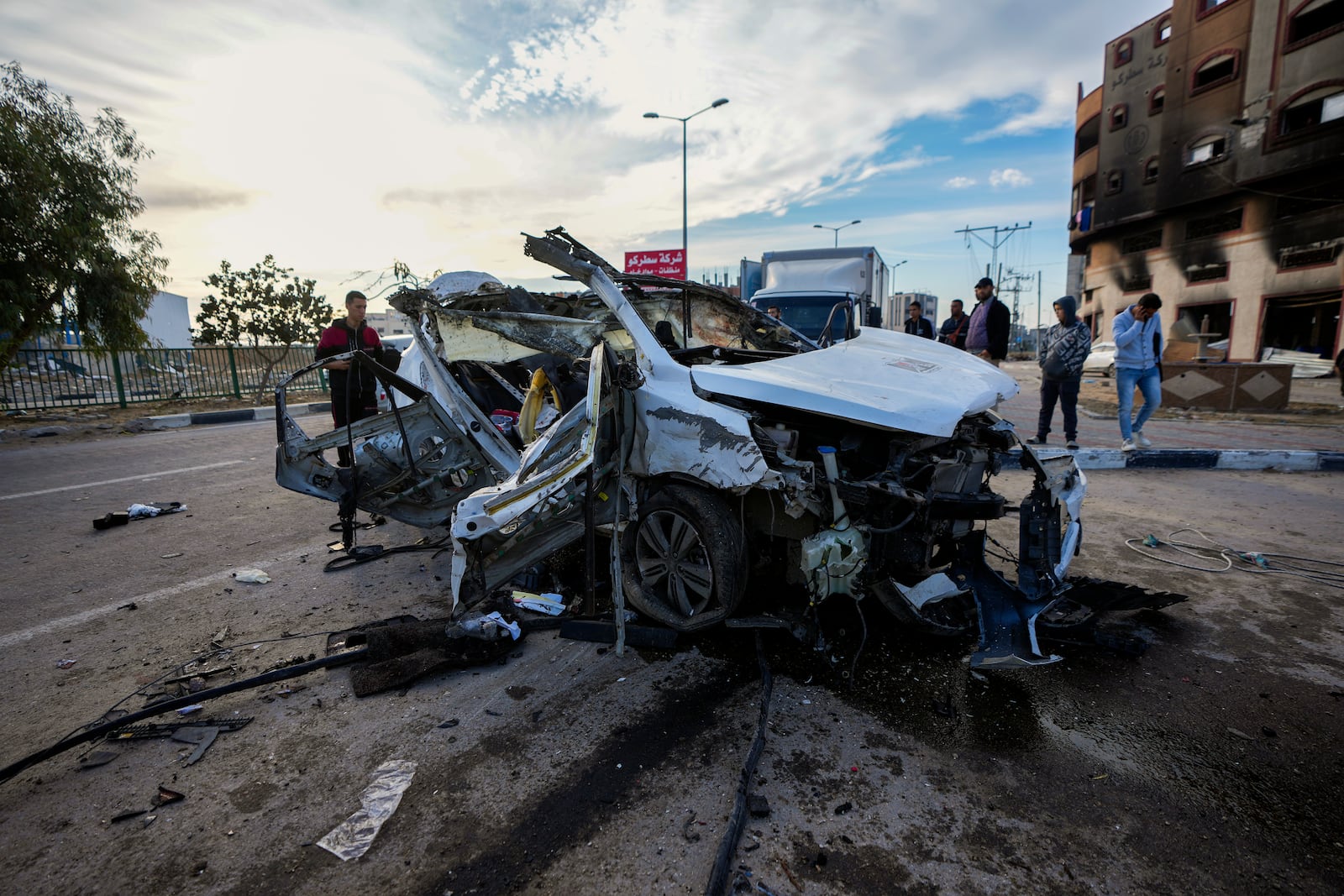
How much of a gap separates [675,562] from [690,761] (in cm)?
104

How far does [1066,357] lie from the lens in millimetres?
6824

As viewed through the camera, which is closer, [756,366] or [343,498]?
[756,366]

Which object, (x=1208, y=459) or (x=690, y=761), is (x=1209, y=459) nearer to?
(x=1208, y=459)

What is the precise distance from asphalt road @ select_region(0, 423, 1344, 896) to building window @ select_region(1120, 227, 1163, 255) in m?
27.9

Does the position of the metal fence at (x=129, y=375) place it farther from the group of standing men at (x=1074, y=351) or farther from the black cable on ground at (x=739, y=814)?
the black cable on ground at (x=739, y=814)

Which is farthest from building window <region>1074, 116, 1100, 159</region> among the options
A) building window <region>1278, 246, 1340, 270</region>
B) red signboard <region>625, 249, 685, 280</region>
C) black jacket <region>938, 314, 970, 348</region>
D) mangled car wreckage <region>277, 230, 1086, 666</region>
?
mangled car wreckage <region>277, 230, 1086, 666</region>

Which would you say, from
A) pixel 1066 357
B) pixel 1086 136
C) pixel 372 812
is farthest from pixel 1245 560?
pixel 1086 136

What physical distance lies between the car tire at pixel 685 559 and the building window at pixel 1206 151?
90.9ft

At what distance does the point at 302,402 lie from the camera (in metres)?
16.2

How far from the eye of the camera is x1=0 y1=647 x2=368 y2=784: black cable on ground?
220cm

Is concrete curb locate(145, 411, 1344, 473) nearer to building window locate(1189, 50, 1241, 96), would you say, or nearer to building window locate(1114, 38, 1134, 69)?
building window locate(1189, 50, 1241, 96)

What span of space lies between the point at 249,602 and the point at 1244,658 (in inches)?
202

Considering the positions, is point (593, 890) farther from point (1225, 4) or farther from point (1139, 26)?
point (1139, 26)

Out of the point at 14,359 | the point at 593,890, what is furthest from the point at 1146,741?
the point at 14,359
